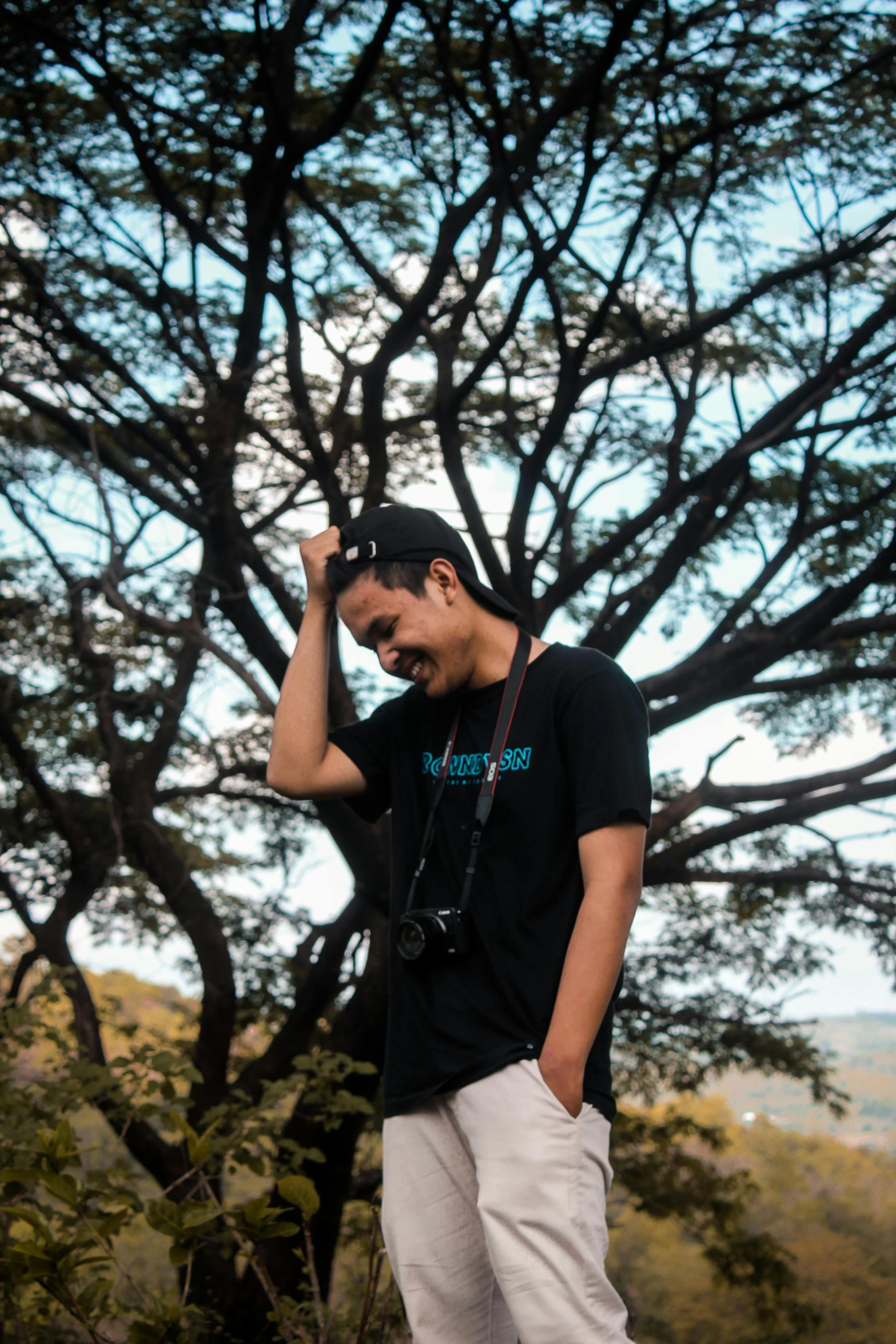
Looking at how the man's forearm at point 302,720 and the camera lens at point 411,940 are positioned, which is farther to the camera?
the man's forearm at point 302,720

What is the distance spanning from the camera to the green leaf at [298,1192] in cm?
189

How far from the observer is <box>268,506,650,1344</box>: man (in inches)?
57.8

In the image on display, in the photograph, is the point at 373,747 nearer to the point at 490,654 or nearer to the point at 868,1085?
the point at 490,654

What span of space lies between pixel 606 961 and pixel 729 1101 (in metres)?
43.3

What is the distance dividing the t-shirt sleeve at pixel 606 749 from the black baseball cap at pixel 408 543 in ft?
0.60

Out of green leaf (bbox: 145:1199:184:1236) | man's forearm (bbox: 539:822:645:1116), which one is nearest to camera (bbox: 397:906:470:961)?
man's forearm (bbox: 539:822:645:1116)

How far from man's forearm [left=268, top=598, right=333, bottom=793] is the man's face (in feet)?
0.54

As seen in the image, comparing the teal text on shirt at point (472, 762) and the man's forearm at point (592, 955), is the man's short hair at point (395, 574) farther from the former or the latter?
the man's forearm at point (592, 955)

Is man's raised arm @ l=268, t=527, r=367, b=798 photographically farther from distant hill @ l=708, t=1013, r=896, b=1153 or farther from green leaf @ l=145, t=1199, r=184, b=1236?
distant hill @ l=708, t=1013, r=896, b=1153

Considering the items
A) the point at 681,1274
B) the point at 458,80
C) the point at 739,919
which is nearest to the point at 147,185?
the point at 458,80

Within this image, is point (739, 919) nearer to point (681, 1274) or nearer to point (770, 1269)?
point (770, 1269)

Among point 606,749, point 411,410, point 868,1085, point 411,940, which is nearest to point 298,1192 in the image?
point 411,940

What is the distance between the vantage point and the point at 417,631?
5.76 feet

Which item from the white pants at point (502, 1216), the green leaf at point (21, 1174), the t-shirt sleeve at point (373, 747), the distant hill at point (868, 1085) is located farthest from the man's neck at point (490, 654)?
the distant hill at point (868, 1085)
